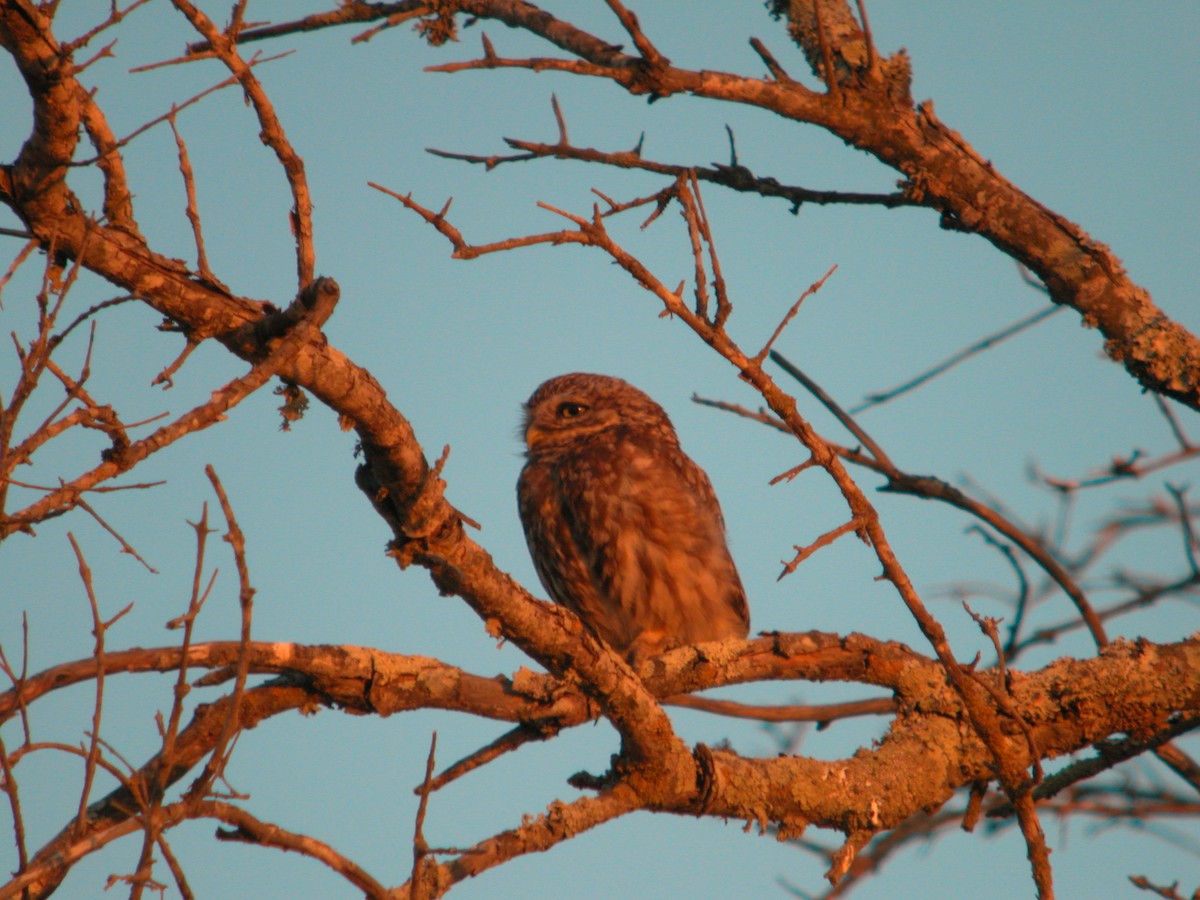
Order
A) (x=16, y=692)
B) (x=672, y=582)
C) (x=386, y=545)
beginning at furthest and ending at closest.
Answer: (x=672, y=582)
(x=386, y=545)
(x=16, y=692)

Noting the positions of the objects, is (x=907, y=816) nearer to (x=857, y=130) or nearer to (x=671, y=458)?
(x=857, y=130)

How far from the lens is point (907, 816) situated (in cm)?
415

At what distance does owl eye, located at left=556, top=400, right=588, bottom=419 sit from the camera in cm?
760

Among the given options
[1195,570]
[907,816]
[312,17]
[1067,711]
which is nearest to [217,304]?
[312,17]

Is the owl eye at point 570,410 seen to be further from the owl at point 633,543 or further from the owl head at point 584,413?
the owl at point 633,543

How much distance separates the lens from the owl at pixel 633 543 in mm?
6445

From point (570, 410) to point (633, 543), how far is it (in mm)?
1453

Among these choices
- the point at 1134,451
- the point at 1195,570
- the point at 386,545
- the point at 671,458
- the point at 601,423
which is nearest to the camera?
the point at 386,545

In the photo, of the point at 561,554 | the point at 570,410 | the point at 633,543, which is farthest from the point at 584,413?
the point at 633,543

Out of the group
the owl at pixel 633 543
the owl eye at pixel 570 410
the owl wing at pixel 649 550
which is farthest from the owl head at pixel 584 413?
the owl wing at pixel 649 550

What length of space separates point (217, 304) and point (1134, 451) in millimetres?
3399

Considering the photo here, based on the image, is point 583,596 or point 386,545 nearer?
point 386,545

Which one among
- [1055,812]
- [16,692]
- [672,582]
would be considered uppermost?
[672,582]

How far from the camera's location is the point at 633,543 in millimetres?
6438
